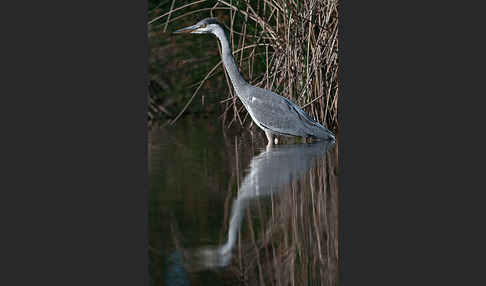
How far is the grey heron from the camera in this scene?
7398 mm

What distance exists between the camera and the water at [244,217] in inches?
183

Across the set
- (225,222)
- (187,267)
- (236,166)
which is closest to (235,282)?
(187,267)

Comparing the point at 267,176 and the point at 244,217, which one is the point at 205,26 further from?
the point at 244,217

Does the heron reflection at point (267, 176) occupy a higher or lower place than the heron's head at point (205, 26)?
lower

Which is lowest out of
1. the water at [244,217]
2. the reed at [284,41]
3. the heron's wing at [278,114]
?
the water at [244,217]

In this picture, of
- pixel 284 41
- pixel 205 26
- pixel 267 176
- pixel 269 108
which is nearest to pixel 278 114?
pixel 269 108

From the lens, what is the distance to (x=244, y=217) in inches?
206

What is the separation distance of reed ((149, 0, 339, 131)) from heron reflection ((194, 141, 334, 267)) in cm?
59

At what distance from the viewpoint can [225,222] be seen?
519cm

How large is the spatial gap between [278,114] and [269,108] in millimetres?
105

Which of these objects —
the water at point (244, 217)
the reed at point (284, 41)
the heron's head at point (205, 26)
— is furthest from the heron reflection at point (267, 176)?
the heron's head at point (205, 26)

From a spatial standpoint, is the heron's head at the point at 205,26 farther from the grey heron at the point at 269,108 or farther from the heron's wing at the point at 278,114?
the heron's wing at the point at 278,114

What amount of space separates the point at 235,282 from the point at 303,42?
3.86 metres

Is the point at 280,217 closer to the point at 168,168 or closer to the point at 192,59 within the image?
the point at 168,168
